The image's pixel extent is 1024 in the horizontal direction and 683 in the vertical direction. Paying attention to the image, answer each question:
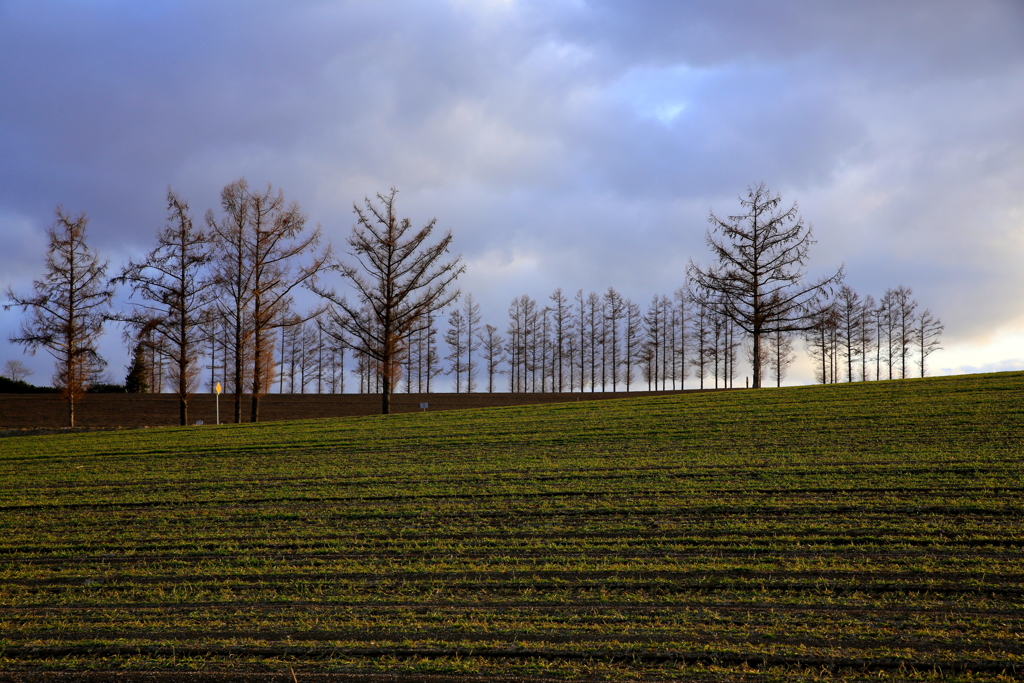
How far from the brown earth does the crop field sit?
19.5 meters

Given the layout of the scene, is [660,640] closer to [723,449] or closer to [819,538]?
[819,538]

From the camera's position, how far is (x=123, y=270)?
23812 millimetres

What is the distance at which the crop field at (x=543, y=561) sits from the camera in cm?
519

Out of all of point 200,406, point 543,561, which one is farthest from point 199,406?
point 543,561

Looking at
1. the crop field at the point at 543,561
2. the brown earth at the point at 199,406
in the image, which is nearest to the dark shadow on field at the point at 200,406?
the brown earth at the point at 199,406

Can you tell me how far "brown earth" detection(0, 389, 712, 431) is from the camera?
3119cm

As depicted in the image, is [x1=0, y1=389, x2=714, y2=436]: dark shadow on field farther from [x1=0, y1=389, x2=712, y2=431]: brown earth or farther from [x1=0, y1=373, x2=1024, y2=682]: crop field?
[x1=0, y1=373, x2=1024, y2=682]: crop field

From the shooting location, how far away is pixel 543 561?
716 cm

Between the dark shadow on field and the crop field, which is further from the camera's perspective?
the dark shadow on field

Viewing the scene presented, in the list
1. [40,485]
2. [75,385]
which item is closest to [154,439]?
[40,485]

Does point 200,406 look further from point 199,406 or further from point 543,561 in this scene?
point 543,561

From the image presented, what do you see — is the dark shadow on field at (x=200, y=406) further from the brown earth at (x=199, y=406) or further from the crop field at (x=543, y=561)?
the crop field at (x=543, y=561)

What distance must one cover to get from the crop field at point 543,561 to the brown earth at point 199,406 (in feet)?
63.9

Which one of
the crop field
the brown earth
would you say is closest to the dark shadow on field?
the brown earth
